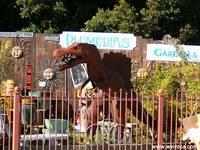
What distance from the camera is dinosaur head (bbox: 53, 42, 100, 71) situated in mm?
12367

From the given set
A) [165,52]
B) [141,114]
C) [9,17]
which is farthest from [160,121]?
[9,17]

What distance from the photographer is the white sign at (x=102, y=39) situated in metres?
19.0

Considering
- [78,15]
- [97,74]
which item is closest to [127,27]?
[78,15]

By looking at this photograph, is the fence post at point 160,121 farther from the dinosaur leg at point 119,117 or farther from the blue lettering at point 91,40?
the blue lettering at point 91,40

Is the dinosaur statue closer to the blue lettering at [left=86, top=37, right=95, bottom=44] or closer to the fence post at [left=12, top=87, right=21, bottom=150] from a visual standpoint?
the fence post at [left=12, top=87, right=21, bottom=150]

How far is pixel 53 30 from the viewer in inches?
851

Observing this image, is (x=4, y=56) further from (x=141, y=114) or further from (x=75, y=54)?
(x=141, y=114)

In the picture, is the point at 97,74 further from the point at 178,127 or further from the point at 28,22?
the point at 28,22

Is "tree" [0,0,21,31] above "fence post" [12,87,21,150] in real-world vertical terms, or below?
above

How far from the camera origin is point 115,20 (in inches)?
821

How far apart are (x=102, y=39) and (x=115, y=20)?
187cm

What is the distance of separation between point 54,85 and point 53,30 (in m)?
2.57

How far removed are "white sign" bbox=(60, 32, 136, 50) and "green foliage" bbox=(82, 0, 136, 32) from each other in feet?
4.92

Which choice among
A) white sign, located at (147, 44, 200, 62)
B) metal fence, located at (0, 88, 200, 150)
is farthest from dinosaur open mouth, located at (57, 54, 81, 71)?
white sign, located at (147, 44, 200, 62)
